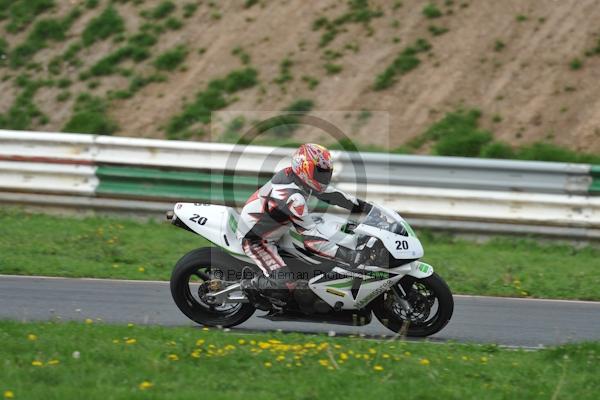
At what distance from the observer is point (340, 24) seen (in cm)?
1886

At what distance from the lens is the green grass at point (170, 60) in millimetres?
19109

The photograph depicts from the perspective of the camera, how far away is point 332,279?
333 inches

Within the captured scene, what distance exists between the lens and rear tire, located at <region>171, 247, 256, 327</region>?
8.68 m

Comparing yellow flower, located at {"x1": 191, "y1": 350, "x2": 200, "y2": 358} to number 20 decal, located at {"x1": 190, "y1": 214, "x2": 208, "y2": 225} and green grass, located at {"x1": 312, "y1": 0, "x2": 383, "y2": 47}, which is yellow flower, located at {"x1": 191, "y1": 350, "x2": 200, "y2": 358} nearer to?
number 20 decal, located at {"x1": 190, "y1": 214, "x2": 208, "y2": 225}

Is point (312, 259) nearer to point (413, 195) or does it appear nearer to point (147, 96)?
point (413, 195)

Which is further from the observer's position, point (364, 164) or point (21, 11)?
point (21, 11)

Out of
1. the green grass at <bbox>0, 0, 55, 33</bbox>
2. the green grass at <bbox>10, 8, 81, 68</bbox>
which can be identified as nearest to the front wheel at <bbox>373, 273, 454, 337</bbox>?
the green grass at <bbox>10, 8, 81, 68</bbox>

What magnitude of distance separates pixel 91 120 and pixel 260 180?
19.1ft

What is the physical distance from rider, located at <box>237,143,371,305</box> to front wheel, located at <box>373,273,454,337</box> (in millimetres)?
508

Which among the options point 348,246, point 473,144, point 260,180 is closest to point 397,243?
point 348,246

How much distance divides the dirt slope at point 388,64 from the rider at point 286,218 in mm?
8459

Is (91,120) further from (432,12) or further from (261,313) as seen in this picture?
(261,313)

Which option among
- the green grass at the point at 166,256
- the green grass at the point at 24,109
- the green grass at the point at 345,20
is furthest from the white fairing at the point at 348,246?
the green grass at the point at 24,109

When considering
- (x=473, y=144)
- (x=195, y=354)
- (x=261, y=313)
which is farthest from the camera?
(x=473, y=144)
